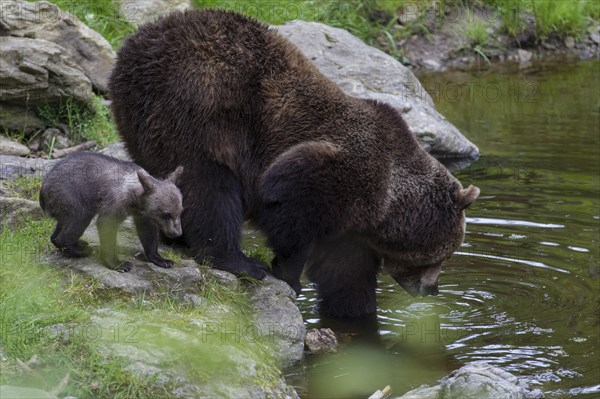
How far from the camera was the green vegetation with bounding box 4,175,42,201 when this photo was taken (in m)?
8.46

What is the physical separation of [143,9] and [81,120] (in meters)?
3.57

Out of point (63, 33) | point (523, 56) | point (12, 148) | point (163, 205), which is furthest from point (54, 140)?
point (523, 56)

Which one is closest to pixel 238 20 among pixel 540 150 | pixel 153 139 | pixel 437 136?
pixel 153 139

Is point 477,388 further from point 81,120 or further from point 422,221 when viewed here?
point 81,120

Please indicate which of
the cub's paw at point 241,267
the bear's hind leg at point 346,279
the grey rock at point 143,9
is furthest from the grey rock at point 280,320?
the grey rock at point 143,9

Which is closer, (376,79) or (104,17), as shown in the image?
(376,79)

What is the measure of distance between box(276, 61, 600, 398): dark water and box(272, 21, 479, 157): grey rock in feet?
1.68

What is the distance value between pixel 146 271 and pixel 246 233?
330 centimetres

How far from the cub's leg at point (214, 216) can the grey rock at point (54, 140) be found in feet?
10.8

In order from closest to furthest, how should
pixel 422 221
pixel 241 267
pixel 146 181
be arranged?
pixel 146 181, pixel 241 267, pixel 422 221

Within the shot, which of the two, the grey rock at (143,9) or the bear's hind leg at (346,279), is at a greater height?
the grey rock at (143,9)

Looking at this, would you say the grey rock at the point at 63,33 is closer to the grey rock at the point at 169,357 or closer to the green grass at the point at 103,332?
the green grass at the point at 103,332

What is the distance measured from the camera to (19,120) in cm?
1044

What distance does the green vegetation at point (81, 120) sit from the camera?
10.7 m
